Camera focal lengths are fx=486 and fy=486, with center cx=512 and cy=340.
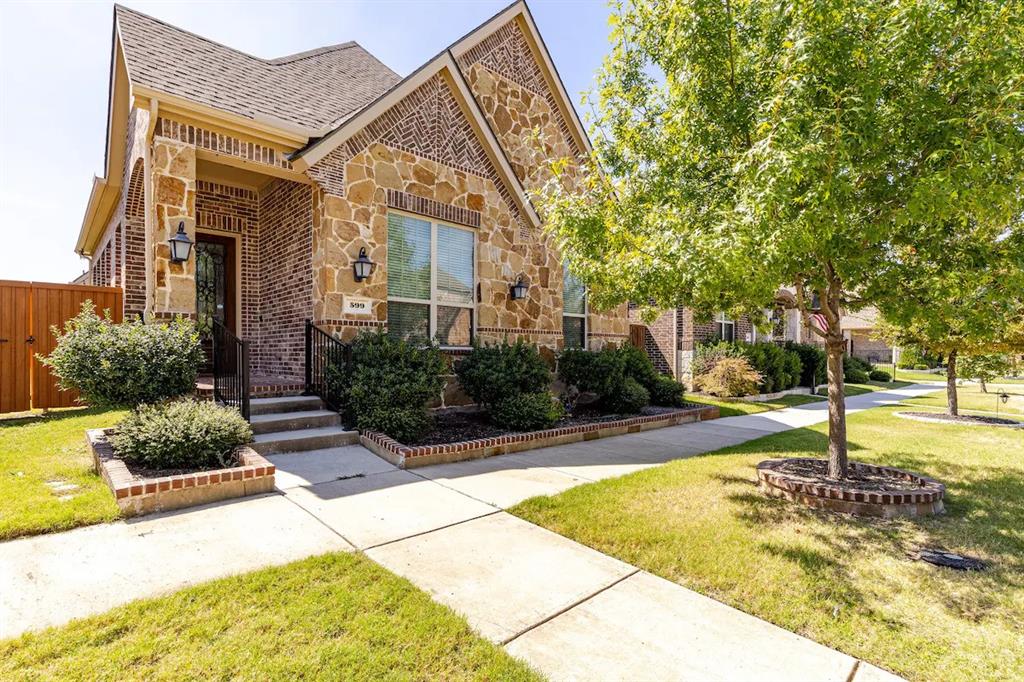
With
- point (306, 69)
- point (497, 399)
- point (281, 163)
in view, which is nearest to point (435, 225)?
point (281, 163)

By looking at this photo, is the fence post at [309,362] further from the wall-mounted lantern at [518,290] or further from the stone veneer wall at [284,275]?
the wall-mounted lantern at [518,290]

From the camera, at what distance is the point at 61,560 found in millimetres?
3266

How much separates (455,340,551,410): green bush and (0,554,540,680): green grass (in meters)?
4.88

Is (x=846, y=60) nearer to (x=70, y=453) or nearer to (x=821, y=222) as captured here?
(x=821, y=222)

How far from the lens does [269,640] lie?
98.0 inches

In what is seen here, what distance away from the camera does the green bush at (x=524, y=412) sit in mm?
7676

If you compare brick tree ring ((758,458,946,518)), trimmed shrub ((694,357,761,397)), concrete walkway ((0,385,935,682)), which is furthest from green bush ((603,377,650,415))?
trimmed shrub ((694,357,761,397))

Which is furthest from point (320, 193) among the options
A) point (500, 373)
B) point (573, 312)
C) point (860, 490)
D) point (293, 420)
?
point (860, 490)

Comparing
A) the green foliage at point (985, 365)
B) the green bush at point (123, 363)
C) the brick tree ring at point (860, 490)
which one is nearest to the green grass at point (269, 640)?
the green bush at point (123, 363)

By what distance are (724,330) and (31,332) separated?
18.1 meters

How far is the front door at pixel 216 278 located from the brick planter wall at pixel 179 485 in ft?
14.7

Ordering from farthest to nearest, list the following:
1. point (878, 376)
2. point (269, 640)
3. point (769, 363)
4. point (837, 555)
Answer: point (878, 376), point (769, 363), point (837, 555), point (269, 640)

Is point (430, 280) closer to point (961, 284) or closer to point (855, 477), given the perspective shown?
point (855, 477)

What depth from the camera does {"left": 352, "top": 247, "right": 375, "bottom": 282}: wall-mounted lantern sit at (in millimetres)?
7594
